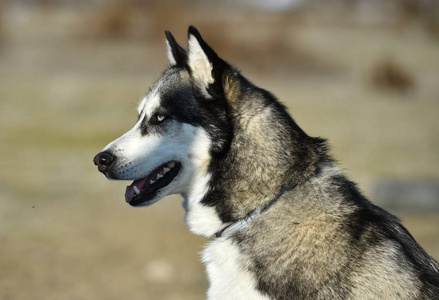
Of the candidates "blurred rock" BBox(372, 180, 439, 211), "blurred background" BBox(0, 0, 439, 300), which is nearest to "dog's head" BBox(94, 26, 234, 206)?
"blurred background" BBox(0, 0, 439, 300)

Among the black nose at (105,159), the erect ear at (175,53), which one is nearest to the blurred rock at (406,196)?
the erect ear at (175,53)

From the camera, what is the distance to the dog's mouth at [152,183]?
135 inches

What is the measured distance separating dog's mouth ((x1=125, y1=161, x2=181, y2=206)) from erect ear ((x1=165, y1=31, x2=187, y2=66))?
63 cm

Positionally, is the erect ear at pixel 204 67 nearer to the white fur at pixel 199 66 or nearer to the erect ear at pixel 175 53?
the white fur at pixel 199 66

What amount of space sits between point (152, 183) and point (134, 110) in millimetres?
10453

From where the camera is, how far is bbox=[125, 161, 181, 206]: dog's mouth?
342 cm

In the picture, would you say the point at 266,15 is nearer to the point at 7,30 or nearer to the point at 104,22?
the point at 104,22

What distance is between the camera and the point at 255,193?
126 inches

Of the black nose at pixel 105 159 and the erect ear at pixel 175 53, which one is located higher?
the erect ear at pixel 175 53

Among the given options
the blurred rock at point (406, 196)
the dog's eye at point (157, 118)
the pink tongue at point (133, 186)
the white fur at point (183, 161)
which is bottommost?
the pink tongue at point (133, 186)

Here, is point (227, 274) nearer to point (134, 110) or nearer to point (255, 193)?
point (255, 193)

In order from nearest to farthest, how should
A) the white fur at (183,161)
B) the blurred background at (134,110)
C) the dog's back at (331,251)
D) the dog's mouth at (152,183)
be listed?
the dog's back at (331,251), the white fur at (183,161), the dog's mouth at (152,183), the blurred background at (134,110)

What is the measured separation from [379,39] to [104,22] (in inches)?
458

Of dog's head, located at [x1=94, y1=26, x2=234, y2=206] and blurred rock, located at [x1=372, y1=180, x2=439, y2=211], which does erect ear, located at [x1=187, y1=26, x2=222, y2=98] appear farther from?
blurred rock, located at [x1=372, y1=180, x2=439, y2=211]
